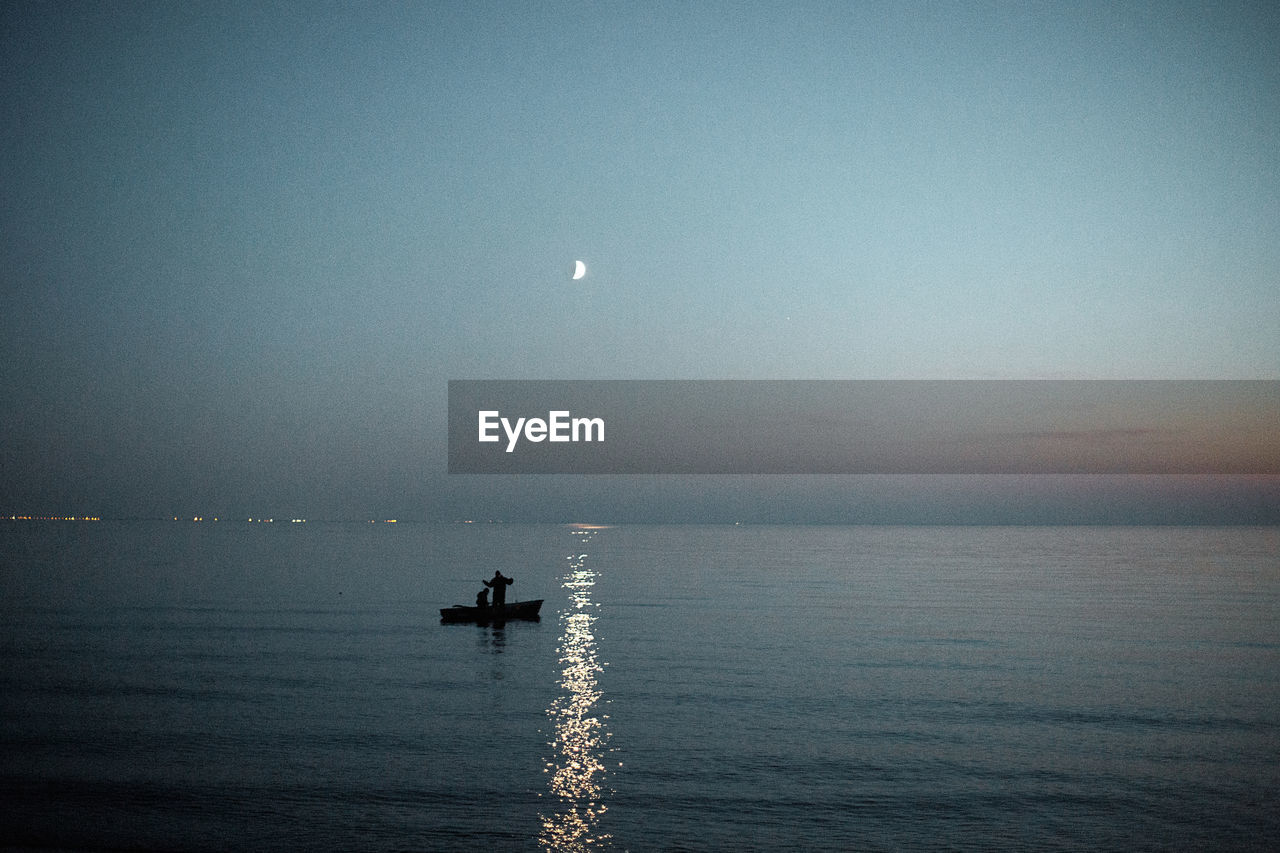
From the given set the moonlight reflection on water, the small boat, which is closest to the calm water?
the moonlight reflection on water

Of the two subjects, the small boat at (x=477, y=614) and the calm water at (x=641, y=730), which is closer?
the calm water at (x=641, y=730)

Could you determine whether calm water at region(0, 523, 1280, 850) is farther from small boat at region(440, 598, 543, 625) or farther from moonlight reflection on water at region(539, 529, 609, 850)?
small boat at region(440, 598, 543, 625)

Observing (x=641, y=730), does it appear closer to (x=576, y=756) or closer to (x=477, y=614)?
(x=576, y=756)

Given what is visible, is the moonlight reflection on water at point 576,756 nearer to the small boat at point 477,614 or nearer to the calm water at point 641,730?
the calm water at point 641,730

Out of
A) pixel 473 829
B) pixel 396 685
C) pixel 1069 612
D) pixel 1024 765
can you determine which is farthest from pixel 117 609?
pixel 1069 612

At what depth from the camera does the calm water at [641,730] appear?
1881cm

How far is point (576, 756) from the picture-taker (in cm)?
2373

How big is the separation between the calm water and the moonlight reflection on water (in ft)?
0.31

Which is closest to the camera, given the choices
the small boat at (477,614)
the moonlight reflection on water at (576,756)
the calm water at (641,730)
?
the moonlight reflection on water at (576,756)

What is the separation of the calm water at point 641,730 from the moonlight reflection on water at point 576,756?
0.09 m

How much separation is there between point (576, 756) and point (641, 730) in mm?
3442

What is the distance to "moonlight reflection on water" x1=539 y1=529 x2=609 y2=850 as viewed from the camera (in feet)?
59.5

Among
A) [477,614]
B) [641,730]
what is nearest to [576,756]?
[641,730]

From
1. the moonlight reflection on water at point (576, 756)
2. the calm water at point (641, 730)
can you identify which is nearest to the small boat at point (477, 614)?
the calm water at point (641, 730)
